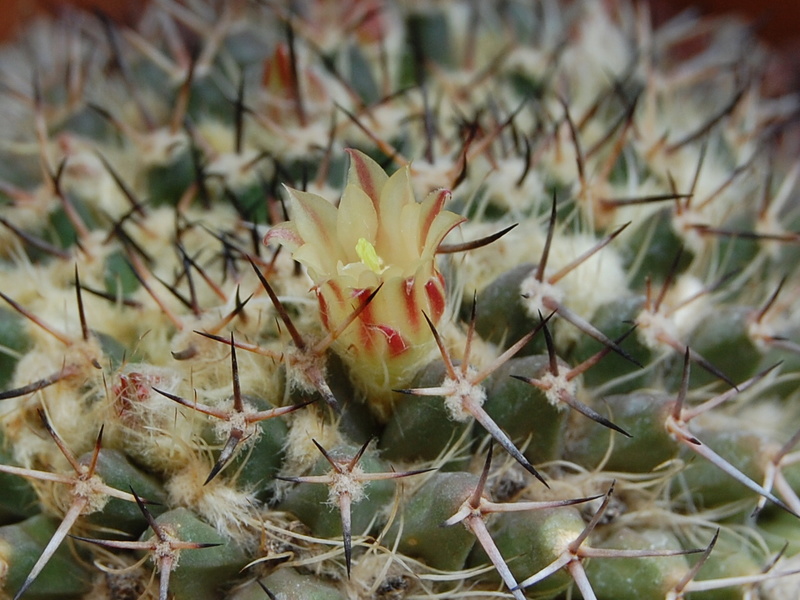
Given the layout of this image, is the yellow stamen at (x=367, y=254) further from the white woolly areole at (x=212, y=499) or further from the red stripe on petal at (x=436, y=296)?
the white woolly areole at (x=212, y=499)

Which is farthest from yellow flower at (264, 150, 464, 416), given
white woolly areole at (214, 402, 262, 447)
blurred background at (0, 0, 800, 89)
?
blurred background at (0, 0, 800, 89)

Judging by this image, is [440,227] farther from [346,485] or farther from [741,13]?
[741,13]

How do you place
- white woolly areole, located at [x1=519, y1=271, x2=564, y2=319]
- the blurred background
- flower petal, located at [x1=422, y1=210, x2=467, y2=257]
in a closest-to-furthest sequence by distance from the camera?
flower petal, located at [x1=422, y1=210, x2=467, y2=257], white woolly areole, located at [x1=519, y1=271, x2=564, y2=319], the blurred background

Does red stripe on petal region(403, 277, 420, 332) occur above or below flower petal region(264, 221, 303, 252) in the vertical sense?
below

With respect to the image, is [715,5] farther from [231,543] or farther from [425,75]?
[231,543]

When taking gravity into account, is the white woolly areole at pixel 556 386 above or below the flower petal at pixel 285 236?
below

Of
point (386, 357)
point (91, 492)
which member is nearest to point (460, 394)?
Answer: point (386, 357)

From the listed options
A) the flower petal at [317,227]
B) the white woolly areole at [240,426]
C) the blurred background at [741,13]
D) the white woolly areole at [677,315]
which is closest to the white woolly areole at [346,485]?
the white woolly areole at [240,426]

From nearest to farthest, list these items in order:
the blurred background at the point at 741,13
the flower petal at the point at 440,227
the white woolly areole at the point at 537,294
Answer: the flower petal at the point at 440,227 → the white woolly areole at the point at 537,294 → the blurred background at the point at 741,13

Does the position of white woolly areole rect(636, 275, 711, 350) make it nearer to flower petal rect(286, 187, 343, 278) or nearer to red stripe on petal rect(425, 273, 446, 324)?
red stripe on petal rect(425, 273, 446, 324)
